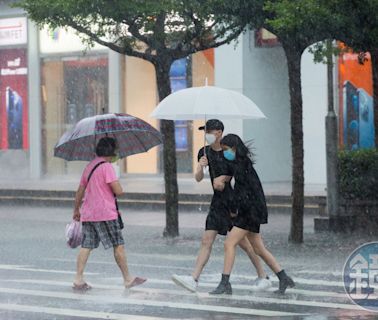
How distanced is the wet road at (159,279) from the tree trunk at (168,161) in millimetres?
326

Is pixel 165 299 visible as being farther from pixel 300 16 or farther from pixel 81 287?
pixel 300 16

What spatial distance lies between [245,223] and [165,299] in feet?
3.92

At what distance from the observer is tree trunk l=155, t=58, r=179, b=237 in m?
17.2

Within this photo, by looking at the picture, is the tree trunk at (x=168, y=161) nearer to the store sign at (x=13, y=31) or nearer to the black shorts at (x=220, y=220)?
the black shorts at (x=220, y=220)

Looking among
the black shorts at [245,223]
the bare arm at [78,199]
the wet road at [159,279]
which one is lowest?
the wet road at [159,279]

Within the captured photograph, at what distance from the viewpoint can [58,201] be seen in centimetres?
2484

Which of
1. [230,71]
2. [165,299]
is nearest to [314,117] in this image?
[230,71]

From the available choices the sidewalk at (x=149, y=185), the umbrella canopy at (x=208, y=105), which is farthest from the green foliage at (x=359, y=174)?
the umbrella canopy at (x=208, y=105)

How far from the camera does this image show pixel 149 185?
26.8 meters

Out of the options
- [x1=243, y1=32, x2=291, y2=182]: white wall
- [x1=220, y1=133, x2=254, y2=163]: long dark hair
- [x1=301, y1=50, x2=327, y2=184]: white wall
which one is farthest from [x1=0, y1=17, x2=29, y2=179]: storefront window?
[x1=220, y1=133, x2=254, y2=163]: long dark hair

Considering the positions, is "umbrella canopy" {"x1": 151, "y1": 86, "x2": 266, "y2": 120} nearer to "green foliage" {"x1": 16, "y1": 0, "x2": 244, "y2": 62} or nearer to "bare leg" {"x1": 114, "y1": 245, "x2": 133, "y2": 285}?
"bare leg" {"x1": 114, "y1": 245, "x2": 133, "y2": 285}

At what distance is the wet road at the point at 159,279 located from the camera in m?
9.98

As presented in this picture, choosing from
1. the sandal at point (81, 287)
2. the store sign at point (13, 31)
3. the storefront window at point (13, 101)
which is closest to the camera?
the sandal at point (81, 287)

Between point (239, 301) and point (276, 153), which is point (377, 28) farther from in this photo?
point (276, 153)
